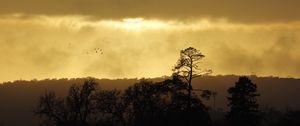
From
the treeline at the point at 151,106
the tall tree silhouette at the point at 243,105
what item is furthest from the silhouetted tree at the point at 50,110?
the tall tree silhouette at the point at 243,105

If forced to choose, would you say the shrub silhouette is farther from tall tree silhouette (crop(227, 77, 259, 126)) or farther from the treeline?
tall tree silhouette (crop(227, 77, 259, 126))

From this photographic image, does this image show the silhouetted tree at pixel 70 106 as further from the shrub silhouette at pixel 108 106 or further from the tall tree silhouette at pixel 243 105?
the tall tree silhouette at pixel 243 105

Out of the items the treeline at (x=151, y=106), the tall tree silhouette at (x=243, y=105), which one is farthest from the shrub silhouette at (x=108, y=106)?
the tall tree silhouette at (x=243, y=105)

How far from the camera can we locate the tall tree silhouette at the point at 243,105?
306 feet

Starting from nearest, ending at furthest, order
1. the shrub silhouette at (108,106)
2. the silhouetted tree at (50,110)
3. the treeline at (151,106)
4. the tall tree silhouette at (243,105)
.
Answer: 1. the treeline at (151,106)
2. the tall tree silhouette at (243,105)
3. the shrub silhouette at (108,106)
4. the silhouetted tree at (50,110)

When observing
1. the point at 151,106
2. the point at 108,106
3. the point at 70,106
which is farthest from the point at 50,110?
the point at 151,106

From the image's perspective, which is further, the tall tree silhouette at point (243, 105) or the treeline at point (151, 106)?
the tall tree silhouette at point (243, 105)

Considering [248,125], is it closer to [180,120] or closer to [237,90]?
[237,90]

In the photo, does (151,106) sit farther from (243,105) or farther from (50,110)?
(243,105)

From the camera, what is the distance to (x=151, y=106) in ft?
346

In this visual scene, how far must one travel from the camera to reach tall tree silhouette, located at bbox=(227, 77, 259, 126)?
306ft

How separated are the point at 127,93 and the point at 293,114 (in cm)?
3482

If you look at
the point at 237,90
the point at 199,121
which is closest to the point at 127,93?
the point at 237,90

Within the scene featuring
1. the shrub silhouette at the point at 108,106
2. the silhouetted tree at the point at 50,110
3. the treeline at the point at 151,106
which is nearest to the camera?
the treeline at the point at 151,106
